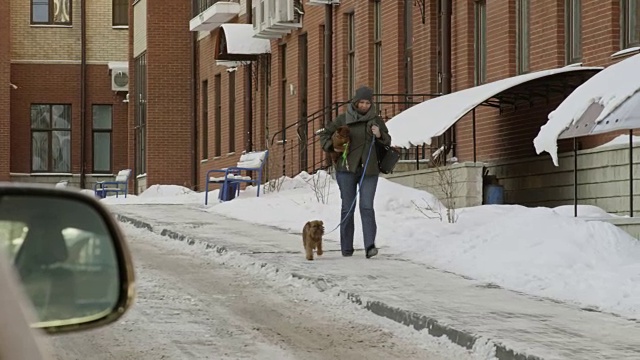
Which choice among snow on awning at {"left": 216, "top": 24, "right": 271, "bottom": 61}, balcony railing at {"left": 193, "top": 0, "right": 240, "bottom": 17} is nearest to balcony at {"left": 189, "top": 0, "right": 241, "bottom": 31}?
balcony railing at {"left": 193, "top": 0, "right": 240, "bottom": 17}

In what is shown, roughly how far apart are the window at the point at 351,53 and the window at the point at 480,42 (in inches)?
237

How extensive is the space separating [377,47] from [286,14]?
13.4 feet

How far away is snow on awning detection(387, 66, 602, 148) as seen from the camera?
58.1 feet

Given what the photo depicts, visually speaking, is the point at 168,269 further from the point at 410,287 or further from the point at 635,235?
the point at 635,235

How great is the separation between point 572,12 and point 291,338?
10610mm

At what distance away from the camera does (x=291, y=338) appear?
9.32 m

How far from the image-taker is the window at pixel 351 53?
91.1ft

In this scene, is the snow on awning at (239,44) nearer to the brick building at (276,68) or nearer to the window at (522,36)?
the brick building at (276,68)

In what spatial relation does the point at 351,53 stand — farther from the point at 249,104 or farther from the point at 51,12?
the point at 51,12

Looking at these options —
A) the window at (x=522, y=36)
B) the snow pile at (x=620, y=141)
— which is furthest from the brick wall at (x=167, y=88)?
the snow pile at (x=620, y=141)

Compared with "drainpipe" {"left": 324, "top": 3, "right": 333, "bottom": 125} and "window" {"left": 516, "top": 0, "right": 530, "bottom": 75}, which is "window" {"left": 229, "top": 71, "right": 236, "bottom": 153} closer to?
"drainpipe" {"left": 324, "top": 3, "right": 333, "bottom": 125}

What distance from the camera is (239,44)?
33250 mm

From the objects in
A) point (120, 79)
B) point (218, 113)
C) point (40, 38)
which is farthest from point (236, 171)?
point (40, 38)

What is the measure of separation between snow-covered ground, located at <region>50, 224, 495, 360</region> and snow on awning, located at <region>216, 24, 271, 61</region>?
64.8 ft
